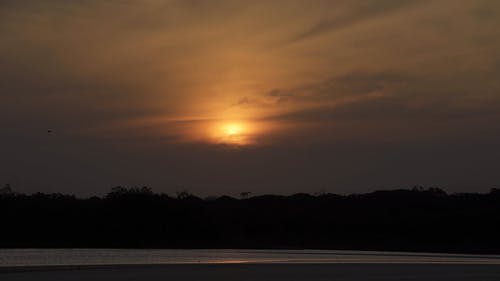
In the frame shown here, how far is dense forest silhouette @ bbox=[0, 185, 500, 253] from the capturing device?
2515 inches

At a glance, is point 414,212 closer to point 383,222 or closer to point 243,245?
point 383,222

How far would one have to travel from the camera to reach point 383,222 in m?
73.6

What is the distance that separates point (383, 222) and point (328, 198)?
14823mm

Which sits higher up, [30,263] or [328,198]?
[328,198]
